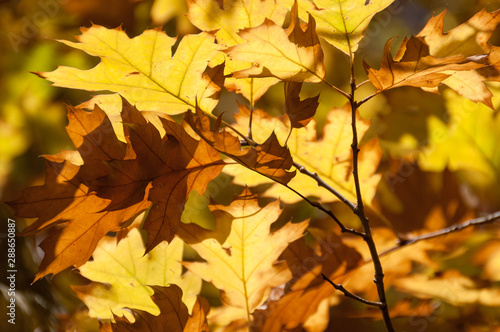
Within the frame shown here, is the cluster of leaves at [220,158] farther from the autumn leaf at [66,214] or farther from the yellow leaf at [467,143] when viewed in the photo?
the yellow leaf at [467,143]

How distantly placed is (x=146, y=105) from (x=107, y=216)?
14 centimetres

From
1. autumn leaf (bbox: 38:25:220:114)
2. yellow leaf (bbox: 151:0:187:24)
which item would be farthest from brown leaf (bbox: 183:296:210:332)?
yellow leaf (bbox: 151:0:187:24)

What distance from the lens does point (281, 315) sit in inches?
24.0

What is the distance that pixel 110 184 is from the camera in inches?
17.3

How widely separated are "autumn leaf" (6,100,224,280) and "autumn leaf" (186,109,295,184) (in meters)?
0.05

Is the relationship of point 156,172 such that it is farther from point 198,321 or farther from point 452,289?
point 452,289

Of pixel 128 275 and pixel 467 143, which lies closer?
pixel 128 275

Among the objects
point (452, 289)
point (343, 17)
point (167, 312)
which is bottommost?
point (167, 312)

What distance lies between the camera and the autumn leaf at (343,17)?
48cm

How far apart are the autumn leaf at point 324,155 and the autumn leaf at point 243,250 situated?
0.09 meters

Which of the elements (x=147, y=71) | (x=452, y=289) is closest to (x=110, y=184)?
(x=147, y=71)

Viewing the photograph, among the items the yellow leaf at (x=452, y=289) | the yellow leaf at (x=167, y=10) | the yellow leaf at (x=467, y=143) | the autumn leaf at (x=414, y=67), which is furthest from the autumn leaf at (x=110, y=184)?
the yellow leaf at (x=167, y=10)

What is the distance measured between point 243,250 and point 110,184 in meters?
0.22

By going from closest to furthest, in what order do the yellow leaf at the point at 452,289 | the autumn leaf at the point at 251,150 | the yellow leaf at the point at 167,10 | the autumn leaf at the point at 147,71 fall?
the autumn leaf at the point at 251,150
the autumn leaf at the point at 147,71
the yellow leaf at the point at 452,289
the yellow leaf at the point at 167,10
